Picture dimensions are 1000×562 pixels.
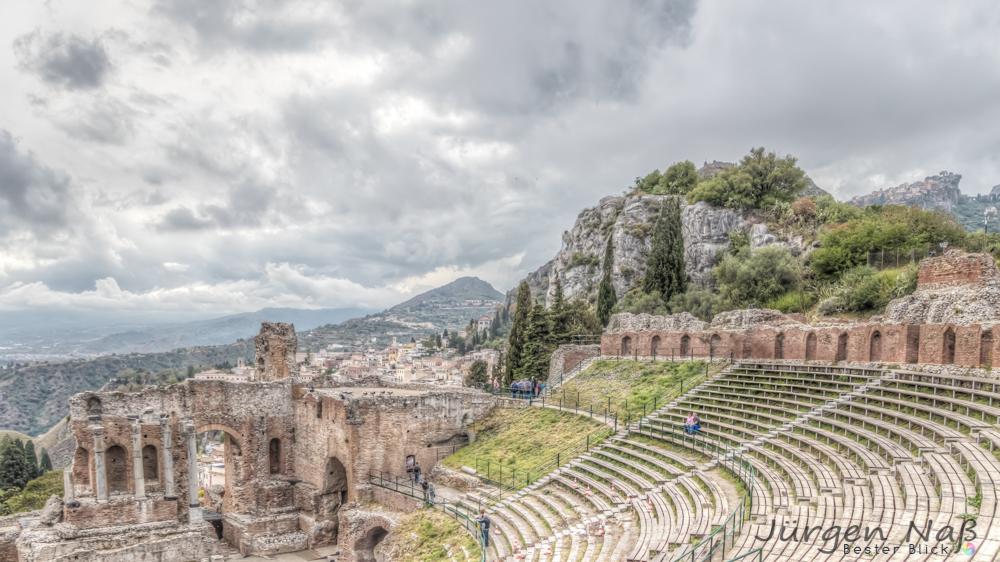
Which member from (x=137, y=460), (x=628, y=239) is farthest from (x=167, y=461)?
(x=628, y=239)

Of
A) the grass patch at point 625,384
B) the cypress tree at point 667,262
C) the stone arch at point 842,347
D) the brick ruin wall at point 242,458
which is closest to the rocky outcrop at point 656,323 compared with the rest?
the grass patch at point 625,384

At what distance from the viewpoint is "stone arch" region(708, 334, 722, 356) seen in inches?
974

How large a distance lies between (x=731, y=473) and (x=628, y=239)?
52246mm

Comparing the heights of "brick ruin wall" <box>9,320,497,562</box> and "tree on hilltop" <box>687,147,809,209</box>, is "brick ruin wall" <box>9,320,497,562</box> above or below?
below

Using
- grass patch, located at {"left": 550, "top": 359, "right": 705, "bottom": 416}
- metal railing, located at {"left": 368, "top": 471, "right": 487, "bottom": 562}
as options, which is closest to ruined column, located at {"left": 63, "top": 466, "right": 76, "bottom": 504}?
metal railing, located at {"left": 368, "top": 471, "right": 487, "bottom": 562}

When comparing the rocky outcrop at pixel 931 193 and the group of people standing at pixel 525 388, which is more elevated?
the rocky outcrop at pixel 931 193

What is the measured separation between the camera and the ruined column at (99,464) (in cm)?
2038

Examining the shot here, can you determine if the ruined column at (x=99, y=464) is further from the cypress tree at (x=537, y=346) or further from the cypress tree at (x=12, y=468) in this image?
the cypress tree at (x=12, y=468)

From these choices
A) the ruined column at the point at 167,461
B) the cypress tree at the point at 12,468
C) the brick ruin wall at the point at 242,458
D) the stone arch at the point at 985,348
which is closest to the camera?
the stone arch at the point at 985,348

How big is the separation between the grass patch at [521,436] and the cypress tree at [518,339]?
463 inches

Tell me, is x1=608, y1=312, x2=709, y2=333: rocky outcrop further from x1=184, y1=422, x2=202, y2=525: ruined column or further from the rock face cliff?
the rock face cliff

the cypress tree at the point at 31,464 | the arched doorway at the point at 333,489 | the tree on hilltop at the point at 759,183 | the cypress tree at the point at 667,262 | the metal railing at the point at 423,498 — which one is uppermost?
the tree on hilltop at the point at 759,183

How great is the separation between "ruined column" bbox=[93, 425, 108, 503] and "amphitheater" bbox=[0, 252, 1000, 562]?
3.1 inches

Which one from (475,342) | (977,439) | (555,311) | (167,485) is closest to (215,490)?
(167,485)
